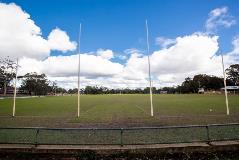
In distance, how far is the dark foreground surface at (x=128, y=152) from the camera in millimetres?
8148

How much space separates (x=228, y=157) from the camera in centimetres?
812

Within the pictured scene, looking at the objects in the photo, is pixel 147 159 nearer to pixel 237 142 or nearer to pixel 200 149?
pixel 200 149

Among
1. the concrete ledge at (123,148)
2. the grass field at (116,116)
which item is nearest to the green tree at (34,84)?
the grass field at (116,116)

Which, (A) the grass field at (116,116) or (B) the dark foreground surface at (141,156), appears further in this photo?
(A) the grass field at (116,116)

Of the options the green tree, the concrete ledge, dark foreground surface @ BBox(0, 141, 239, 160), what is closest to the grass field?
the concrete ledge

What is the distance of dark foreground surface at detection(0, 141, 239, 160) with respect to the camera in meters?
8.15

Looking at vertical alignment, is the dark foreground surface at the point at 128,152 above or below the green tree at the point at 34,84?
below

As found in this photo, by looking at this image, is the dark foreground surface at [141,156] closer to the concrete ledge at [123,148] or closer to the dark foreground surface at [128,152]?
the dark foreground surface at [128,152]

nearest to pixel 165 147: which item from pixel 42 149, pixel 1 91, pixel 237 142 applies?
pixel 237 142

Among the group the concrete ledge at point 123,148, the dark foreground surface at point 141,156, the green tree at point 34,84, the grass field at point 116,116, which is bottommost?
the dark foreground surface at point 141,156

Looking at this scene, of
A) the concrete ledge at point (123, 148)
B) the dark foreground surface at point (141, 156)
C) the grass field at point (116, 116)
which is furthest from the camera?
the grass field at point (116, 116)

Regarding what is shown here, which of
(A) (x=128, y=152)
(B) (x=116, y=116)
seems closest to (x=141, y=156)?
(A) (x=128, y=152)

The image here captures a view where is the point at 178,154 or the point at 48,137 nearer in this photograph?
the point at 178,154

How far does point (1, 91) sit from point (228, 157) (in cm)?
15027
